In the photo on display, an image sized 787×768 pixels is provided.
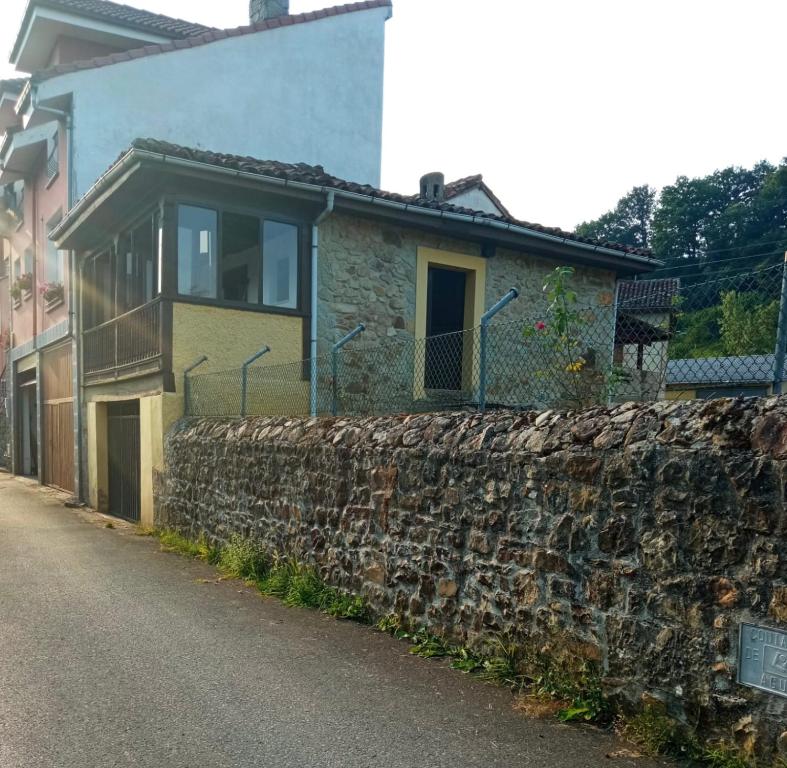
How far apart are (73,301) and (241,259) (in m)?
4.96

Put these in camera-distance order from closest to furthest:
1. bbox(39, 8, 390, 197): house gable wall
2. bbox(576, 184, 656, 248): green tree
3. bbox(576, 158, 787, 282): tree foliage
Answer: bbox(39, 8, 390, 197): house gable wall
bbox(576, 158, 787, 282): tree foliage
bbox(576, 184, 656, 248): green tree

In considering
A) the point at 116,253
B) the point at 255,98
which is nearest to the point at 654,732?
the point at 116,253

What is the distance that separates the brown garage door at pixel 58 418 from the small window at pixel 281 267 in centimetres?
593

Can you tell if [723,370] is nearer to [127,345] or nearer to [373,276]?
[373,276]

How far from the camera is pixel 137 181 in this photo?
9484 mm

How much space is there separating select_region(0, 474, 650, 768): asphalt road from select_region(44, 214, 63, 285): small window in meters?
10.0

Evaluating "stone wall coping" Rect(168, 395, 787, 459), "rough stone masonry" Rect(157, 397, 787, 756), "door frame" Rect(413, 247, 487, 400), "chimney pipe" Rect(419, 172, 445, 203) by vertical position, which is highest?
"chimney pipe" Rect(419, 172, 445, 203)

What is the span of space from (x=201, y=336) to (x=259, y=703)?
6.55 meters

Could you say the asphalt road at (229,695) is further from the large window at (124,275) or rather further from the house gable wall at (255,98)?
the house gable wall at (255,98)

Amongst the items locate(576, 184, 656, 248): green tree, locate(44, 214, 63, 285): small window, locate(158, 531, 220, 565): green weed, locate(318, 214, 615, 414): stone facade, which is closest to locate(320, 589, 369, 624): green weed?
locate(158, 531, 220, 565): green weed

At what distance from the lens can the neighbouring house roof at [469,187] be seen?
17906mm

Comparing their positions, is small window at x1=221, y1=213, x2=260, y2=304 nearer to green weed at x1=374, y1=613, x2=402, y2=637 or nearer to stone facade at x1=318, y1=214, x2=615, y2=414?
stone facade at x1=318, y1=214, x2=615, y2=414

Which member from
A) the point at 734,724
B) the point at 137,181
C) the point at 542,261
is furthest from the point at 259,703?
the point at 542,261

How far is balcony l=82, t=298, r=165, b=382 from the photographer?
9.70m
